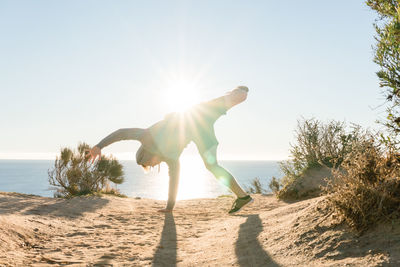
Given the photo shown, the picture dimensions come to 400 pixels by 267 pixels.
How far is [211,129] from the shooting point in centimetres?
645

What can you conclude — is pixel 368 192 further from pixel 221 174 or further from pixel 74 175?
pixel 74 175

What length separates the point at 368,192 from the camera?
3.01 metres

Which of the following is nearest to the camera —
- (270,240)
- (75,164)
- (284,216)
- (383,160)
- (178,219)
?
(383,160)

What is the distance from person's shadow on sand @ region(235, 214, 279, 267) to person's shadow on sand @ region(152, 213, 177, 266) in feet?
2.37

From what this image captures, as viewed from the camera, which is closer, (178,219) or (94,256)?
(94,256)

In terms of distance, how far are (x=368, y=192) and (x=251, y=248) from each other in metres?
1.30

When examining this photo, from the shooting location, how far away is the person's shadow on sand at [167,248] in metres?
3.47

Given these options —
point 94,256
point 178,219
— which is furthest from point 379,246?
point 178,219

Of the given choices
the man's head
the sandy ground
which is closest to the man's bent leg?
the sandy ground

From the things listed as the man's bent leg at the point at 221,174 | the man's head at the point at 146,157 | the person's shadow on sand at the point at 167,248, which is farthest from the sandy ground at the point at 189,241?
the man's head at the point at 146,157

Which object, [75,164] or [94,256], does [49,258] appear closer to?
[94,256]

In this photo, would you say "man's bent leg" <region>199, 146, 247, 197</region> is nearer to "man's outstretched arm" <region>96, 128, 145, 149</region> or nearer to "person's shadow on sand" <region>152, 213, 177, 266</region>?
"person's shadow on sand" <region>152, 213, 177, 266</region>

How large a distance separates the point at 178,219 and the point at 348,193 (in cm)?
372

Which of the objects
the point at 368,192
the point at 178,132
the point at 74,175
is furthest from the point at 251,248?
the point at 74,175
